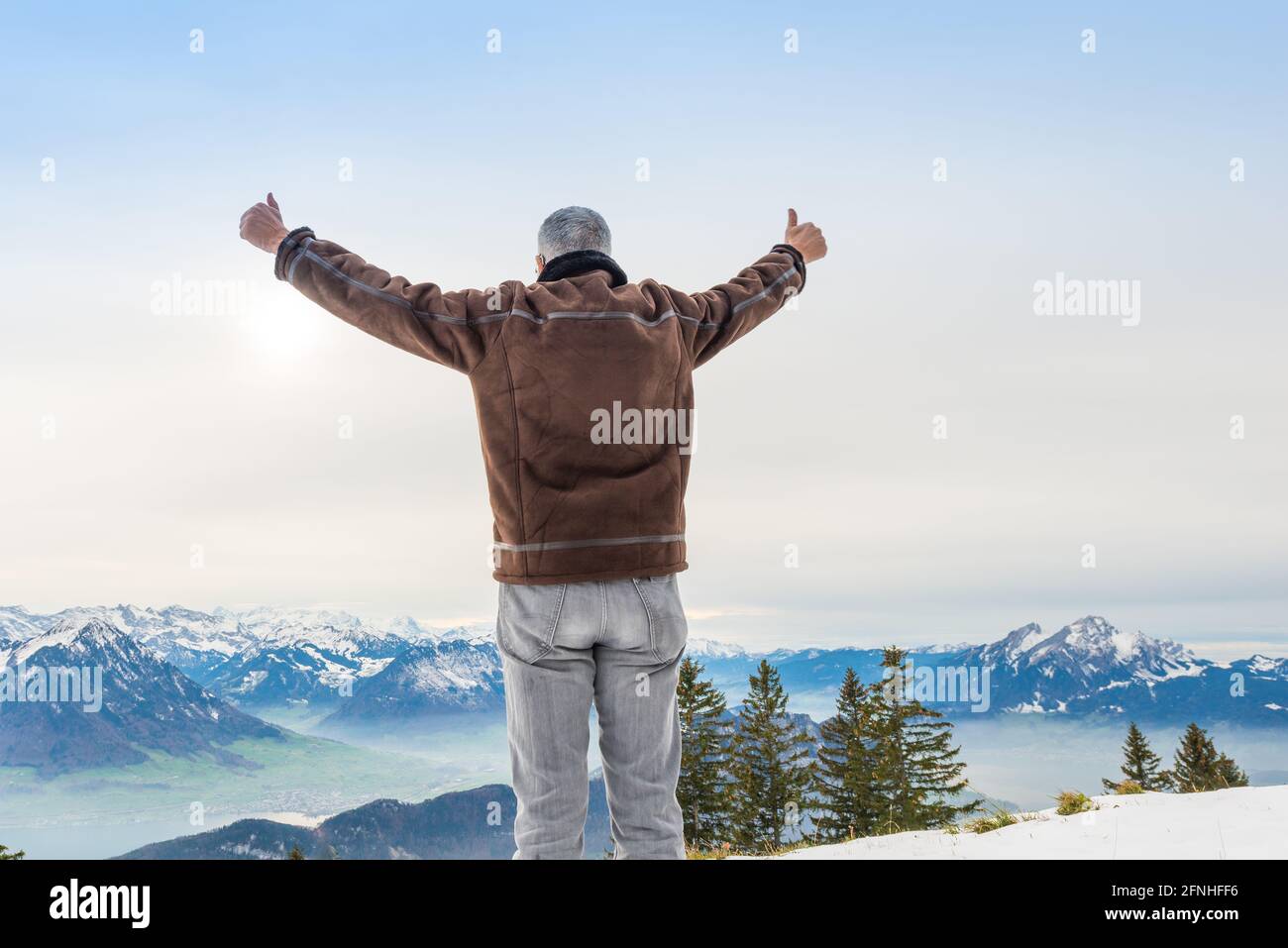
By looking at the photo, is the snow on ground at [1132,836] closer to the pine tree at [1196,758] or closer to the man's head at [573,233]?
the man's head at [573,233]

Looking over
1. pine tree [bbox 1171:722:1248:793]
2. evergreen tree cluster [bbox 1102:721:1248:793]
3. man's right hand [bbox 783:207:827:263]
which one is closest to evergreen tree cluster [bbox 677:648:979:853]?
evergreen tree cluster [bbox 1102:721:1248:793]

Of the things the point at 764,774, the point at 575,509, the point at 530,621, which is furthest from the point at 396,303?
the point at 764,774

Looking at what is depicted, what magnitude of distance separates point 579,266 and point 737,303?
2.59ft

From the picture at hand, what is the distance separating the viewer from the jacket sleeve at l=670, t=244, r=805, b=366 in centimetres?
374

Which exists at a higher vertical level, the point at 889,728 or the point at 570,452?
the point at 570,452

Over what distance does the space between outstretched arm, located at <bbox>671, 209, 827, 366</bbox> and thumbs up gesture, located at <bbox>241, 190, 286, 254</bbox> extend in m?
1.75

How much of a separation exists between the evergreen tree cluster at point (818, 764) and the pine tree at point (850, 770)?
50 mm

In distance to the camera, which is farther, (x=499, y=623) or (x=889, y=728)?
(x=889, y=728)

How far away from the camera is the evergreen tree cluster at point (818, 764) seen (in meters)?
39.2

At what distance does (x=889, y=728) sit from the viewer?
4238cm
